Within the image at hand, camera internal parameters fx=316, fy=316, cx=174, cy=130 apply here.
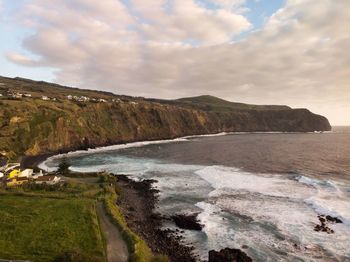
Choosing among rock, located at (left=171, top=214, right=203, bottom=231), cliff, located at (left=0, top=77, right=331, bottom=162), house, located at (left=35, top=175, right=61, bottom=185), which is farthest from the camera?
cliff, located at (left=0, top=77, right=331, bottom=162)

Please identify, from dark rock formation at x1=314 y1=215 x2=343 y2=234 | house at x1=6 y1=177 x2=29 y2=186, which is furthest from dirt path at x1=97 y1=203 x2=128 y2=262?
dark rock formation at x1=314 y1=215 x2=343 y2=234

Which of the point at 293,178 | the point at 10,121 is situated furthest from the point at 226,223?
the point at 10,121

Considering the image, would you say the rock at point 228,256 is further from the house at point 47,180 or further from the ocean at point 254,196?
the house at point 47,180

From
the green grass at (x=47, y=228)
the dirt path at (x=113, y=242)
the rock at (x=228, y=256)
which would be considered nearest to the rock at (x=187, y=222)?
the rock at (x=228, y=256)

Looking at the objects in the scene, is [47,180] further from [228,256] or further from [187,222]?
[228,256]

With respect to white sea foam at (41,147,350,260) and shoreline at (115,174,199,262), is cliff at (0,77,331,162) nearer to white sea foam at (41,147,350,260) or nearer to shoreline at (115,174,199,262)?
white sea foam at (41,147,350,260)

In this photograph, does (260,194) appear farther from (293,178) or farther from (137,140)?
(137,140)

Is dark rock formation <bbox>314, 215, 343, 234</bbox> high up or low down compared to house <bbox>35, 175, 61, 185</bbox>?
down
